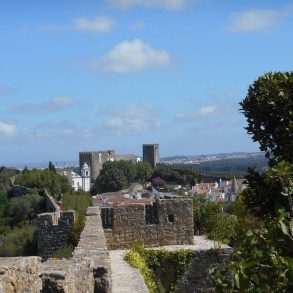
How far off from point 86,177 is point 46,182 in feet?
197

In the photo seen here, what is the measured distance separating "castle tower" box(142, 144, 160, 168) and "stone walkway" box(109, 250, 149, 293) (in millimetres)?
131833

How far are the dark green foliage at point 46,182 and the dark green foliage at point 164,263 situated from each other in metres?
50.5

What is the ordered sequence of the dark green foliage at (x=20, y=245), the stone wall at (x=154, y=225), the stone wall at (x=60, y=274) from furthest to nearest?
1. the dark green foliage at (x=20, y=245)
2. the stone wall at (x=154, y=225)
3. the stone wall at (x=60, y=274)

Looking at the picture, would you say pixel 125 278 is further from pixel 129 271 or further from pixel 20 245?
pixel 20 245

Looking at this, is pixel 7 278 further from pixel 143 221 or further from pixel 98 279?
pixel 143 221

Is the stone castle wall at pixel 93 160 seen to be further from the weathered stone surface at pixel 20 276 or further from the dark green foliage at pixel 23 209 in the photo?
the weathered stone surface at pixel 20 276

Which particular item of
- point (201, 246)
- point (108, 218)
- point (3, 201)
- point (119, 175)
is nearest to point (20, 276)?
point (201, 246)

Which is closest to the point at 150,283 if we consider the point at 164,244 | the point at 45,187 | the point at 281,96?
the point at 164,244

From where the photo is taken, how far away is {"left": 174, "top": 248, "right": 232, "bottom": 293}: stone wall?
516 inches

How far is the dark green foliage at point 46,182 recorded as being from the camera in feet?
218

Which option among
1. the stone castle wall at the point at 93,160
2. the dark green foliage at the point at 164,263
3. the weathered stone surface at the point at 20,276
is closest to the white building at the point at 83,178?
the stone castle wall at the point at 93,160

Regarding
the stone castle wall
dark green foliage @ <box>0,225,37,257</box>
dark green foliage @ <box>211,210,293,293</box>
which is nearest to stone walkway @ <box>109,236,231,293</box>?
dark green foliage @ <box>211,210,293,293</box>

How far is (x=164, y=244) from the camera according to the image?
49.1ft

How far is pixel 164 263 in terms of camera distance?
44.4 feet
